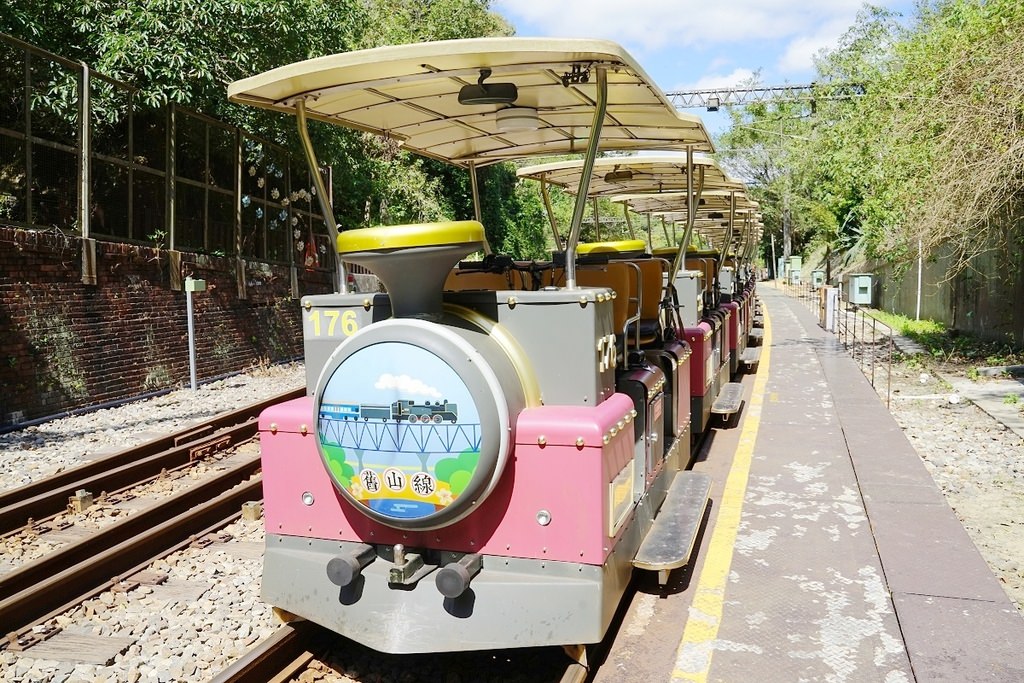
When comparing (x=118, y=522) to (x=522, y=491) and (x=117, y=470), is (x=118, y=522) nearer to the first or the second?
(x=117, y=470)

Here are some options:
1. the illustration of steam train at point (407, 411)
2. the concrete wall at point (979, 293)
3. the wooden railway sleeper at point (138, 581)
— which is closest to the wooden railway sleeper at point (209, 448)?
the wooden railway sleeper at point (138, 581)

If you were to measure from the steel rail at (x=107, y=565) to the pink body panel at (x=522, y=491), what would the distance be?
1.71 m

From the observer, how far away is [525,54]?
340 cm

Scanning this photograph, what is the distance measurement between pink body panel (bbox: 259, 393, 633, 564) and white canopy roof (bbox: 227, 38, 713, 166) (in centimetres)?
148

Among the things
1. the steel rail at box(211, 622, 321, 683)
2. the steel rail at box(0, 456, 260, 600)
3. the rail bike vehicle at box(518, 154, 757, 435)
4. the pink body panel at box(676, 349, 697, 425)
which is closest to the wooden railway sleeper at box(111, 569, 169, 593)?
the steel rail at box(0, 456, 260, 600)

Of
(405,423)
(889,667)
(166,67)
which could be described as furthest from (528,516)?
(166,67)

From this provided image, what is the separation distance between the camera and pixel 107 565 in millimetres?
5086

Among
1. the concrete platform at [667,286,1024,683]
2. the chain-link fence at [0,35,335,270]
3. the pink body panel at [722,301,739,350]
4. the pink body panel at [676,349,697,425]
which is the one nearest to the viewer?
the concrete platform at [667,286,1024,683]

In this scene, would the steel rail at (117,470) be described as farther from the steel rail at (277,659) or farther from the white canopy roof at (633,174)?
the white canopy roof at (633,174)

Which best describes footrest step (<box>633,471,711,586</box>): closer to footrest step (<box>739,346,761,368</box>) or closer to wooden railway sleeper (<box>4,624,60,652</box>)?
wooden railway sleeper (<box>4,624,60,652</box>)

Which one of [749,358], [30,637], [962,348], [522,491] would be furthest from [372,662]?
[962,348]

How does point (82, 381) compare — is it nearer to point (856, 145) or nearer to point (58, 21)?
point (58, 21)

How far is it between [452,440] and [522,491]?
39 centimetres

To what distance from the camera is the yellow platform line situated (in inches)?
146
